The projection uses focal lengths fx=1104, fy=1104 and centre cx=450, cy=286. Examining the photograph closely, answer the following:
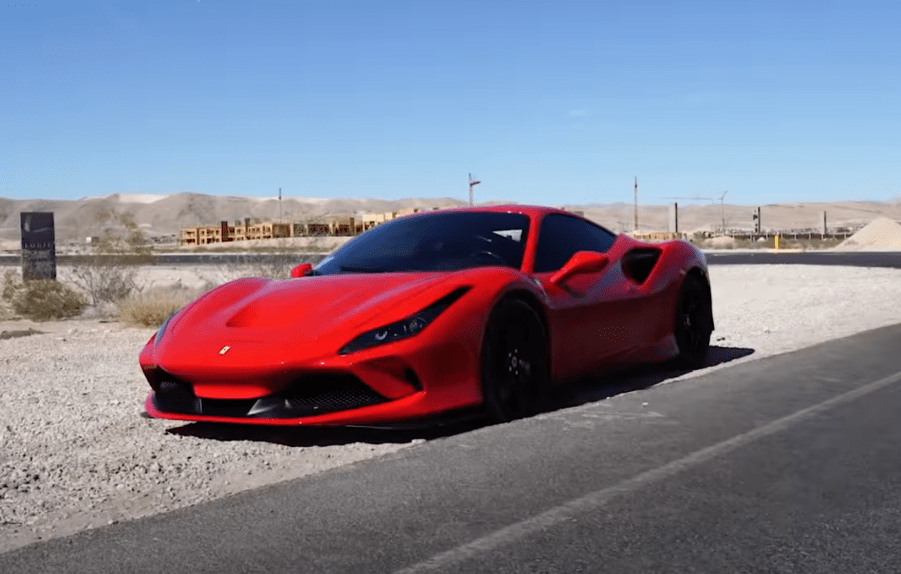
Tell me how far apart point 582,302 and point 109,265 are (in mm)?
15473

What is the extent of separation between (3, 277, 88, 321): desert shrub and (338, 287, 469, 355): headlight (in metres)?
13.1

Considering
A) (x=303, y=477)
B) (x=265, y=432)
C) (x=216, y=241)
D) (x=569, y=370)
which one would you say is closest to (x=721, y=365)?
(x=569, y=370)

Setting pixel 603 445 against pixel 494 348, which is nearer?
pixel 603 445

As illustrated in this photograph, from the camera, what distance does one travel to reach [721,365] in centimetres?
893

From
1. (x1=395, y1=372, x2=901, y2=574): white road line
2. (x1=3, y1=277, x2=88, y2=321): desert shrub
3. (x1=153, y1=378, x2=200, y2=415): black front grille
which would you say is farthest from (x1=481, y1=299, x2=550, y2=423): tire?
(x1=3, y1=277, x2=88, y2=321): desert shrub

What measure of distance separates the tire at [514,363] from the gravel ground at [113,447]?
54 cm

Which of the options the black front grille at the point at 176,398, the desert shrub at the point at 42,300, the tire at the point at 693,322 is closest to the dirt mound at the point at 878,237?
the desert shrub at the point at 42,300

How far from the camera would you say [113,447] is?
6148mm

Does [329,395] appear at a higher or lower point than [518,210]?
lower

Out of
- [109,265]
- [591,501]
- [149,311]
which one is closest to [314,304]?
[591,501]

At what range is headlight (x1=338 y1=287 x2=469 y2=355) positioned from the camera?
5645mm

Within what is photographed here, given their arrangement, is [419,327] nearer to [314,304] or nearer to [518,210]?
[314,304]

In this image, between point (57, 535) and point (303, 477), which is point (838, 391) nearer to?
point (303, 477)

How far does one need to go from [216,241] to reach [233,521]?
96546 mm
